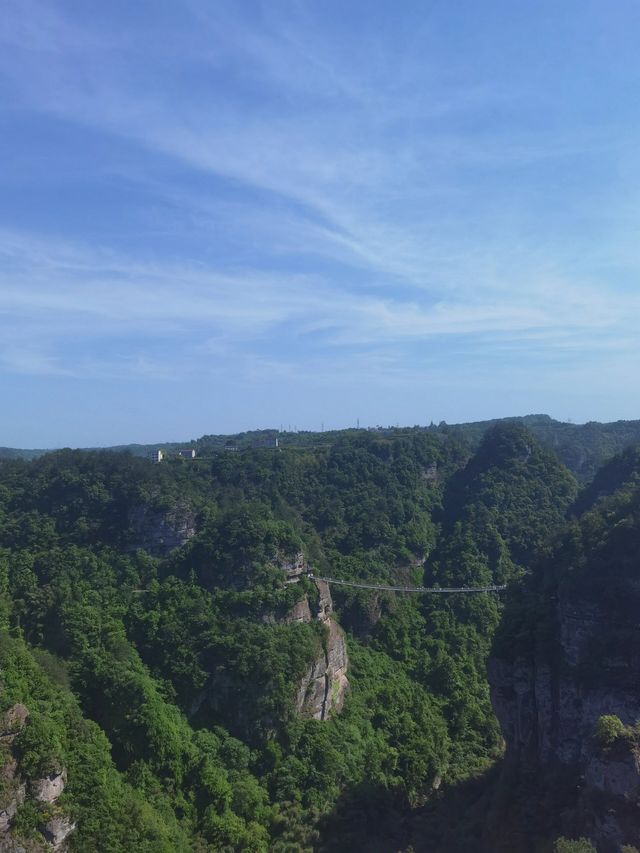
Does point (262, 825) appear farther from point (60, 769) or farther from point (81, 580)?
point (81, 580)

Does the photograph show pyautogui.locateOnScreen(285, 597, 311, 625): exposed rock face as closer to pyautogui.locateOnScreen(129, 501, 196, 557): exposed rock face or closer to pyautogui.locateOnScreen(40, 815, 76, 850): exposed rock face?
pyautogui.locateOnScreen(129, 501, 196, 557): exposed rock face

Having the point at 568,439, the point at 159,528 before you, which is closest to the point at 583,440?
the point at 568,439

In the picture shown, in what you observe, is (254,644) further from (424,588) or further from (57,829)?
(424,588)

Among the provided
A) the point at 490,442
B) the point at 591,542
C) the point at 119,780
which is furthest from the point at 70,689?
the point at 490,442

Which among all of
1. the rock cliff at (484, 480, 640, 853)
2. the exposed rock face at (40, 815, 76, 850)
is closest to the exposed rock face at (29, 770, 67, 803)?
the exposed rock face at (40, 815, 76, 850)

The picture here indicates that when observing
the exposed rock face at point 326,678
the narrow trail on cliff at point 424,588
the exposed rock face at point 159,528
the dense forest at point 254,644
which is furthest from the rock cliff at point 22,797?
the narrow trail on cliff at point 424,588
